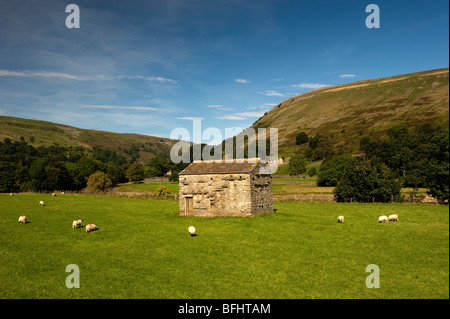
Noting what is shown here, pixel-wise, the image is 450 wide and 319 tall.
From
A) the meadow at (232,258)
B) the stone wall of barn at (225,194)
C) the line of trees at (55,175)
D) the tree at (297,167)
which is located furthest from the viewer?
the tree at (297,167)

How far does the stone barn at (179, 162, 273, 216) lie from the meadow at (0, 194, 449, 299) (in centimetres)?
241

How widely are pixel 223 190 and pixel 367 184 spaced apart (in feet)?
88.2

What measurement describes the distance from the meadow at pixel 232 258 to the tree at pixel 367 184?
562 inches

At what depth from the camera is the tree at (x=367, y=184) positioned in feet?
135

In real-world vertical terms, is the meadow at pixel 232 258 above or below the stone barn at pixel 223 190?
below

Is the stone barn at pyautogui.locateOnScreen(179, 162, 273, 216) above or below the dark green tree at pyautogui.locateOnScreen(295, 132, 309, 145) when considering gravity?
below

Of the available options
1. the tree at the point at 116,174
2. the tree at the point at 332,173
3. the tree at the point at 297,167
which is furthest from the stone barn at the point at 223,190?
the tree at the point at 116,174

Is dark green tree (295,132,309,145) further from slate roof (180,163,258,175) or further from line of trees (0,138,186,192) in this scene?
slate roof (180,163,258,175)

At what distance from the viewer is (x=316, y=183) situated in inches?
3046

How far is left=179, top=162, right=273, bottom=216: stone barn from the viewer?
28688mm

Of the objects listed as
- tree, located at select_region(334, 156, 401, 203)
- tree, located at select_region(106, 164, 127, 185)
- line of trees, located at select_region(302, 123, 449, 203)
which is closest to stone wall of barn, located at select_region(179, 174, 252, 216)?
line of trees, located at select_region(302, 123, 449, 203)

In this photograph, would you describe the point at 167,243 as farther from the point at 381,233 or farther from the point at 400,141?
the point at 400,141

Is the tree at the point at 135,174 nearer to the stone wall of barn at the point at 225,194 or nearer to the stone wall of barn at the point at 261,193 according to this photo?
the stone wall of barn at the point at 225,194
